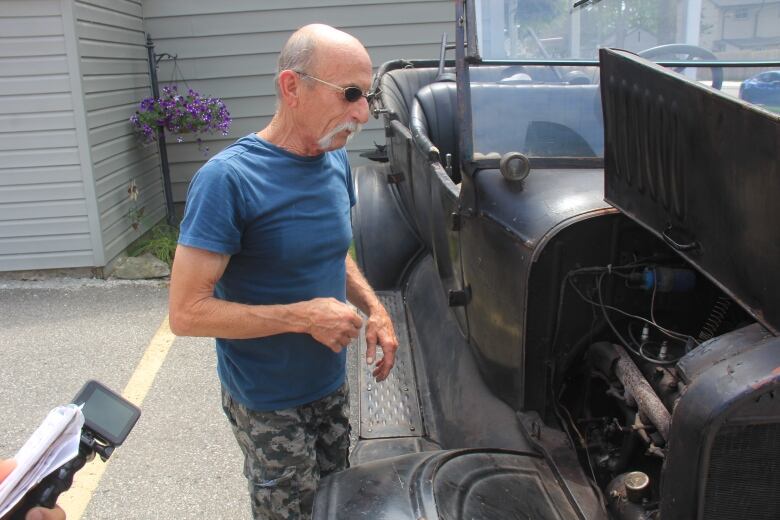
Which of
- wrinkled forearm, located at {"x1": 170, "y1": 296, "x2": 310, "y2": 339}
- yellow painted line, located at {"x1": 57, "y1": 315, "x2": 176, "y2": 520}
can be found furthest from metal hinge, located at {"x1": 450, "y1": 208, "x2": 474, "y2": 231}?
yellow painted line, located at {"x1": 57, "y1": 315, "x2": 176, "y2": 520}

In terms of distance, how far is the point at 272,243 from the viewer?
1765 millimetres

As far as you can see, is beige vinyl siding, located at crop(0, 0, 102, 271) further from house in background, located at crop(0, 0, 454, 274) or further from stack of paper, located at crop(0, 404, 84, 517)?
stack of paper, located at crop(0, 404, 84, 517)

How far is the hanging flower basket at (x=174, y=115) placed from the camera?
21.7 feet

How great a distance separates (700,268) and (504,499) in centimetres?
70

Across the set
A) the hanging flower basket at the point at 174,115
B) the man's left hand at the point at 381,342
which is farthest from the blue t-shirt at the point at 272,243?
the hanging flower basket at the point at 174,115

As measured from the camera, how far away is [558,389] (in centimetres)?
200

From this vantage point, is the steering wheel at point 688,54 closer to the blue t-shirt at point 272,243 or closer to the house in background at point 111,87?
the blue t-shirt at point 272,243

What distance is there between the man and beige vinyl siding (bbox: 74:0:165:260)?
449cm

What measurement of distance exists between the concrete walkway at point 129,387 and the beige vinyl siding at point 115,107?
738mm

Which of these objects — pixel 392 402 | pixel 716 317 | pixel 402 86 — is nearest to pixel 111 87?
pixel 402 86

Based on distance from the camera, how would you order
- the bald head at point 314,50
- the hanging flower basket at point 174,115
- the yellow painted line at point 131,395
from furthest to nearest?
the hanging flower basket at point 174,115 < the yellow painted line at point 131,395 < the bald head at point 314,50

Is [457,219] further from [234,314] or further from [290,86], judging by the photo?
[234,314]

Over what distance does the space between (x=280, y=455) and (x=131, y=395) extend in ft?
7.33

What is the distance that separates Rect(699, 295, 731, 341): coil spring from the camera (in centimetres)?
164
